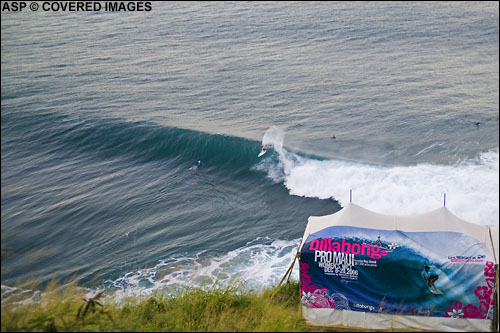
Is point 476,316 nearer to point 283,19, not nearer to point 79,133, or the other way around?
point 79,133

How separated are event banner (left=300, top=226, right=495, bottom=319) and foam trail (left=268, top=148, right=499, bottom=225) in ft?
22.4

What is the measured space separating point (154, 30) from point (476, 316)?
1243 inches

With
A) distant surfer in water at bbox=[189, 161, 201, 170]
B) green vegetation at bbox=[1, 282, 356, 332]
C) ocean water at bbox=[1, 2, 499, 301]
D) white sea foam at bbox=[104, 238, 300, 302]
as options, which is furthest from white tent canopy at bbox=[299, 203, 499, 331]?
distant surfer in water at bbox=[189, 161, 201, 170]

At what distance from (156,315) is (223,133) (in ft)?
48.9

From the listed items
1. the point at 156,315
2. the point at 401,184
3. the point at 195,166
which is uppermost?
the point at 156,315

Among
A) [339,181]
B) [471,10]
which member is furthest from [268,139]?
[471,10]

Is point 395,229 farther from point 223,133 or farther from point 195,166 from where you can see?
point 223,133

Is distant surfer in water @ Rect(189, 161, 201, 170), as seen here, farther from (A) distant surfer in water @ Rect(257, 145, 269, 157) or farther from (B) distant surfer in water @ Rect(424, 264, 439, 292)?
(B) distant surfer in water @ Rect(424, 264, 439, 292)

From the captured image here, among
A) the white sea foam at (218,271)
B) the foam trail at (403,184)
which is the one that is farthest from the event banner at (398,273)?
the foam trail at (403,184)

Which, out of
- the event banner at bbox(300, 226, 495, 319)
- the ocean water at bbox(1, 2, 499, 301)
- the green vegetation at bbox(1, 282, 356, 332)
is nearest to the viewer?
the green vegetation at bbox(1, 282, 356, 332)

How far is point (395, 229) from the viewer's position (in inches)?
378

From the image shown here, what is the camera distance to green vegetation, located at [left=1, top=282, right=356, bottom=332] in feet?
19.5

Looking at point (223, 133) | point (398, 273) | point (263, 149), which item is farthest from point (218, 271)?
point (223, 133)

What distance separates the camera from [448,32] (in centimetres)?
3272
